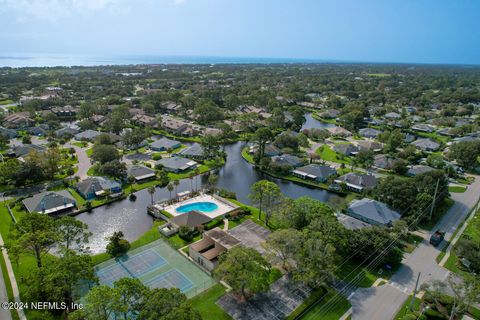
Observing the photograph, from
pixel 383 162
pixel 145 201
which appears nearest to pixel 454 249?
pixel 383 162

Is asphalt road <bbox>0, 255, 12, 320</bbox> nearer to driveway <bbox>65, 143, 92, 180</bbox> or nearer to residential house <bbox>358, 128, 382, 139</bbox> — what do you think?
driveway <bbox>65, 143, 92, 180</bbox>

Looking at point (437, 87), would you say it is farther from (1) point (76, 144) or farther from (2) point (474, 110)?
(1) point (76, 144)

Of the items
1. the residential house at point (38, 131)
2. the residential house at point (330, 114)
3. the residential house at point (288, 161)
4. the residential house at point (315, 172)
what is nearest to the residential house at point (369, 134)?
the residential house at point (330, 114)

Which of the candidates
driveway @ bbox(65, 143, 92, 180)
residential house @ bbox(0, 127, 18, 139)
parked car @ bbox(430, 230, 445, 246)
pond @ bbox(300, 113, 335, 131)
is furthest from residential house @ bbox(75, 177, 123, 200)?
pond @ bbox(300, 113, 335, 131)

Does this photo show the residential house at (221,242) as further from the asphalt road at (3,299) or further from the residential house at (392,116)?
the residential house at (392,116)

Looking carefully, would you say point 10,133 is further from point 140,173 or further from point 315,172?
point 315,172

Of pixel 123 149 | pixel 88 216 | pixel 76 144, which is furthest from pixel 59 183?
pixel 76 144
